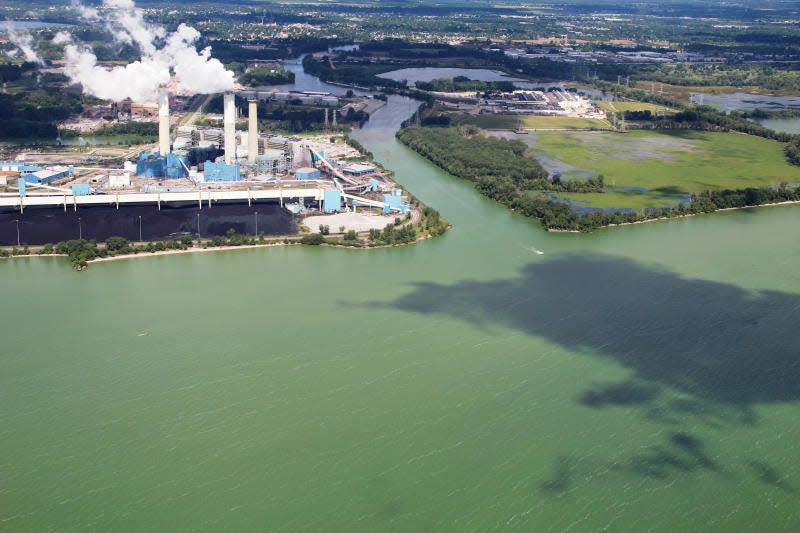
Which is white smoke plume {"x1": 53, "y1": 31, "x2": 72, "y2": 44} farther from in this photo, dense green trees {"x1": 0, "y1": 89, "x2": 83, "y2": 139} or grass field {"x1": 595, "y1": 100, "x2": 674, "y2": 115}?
grass field {"x1": 595, "y1": 100, "x2": 674, "y2": 115}

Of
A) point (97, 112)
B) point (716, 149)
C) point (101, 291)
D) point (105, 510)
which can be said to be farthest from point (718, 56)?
point (105, 510)

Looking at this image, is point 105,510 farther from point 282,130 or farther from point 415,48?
point 415,48

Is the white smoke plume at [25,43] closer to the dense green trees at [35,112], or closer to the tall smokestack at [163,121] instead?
the dense green trees at [35,112]

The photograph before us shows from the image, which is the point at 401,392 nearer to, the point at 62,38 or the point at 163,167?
the point at 163,167

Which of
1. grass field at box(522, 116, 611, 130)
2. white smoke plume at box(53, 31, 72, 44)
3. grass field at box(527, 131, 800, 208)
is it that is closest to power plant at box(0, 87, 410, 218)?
grass field at box(527, 131, 800, 208)

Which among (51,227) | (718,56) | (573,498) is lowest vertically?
(573,498)
